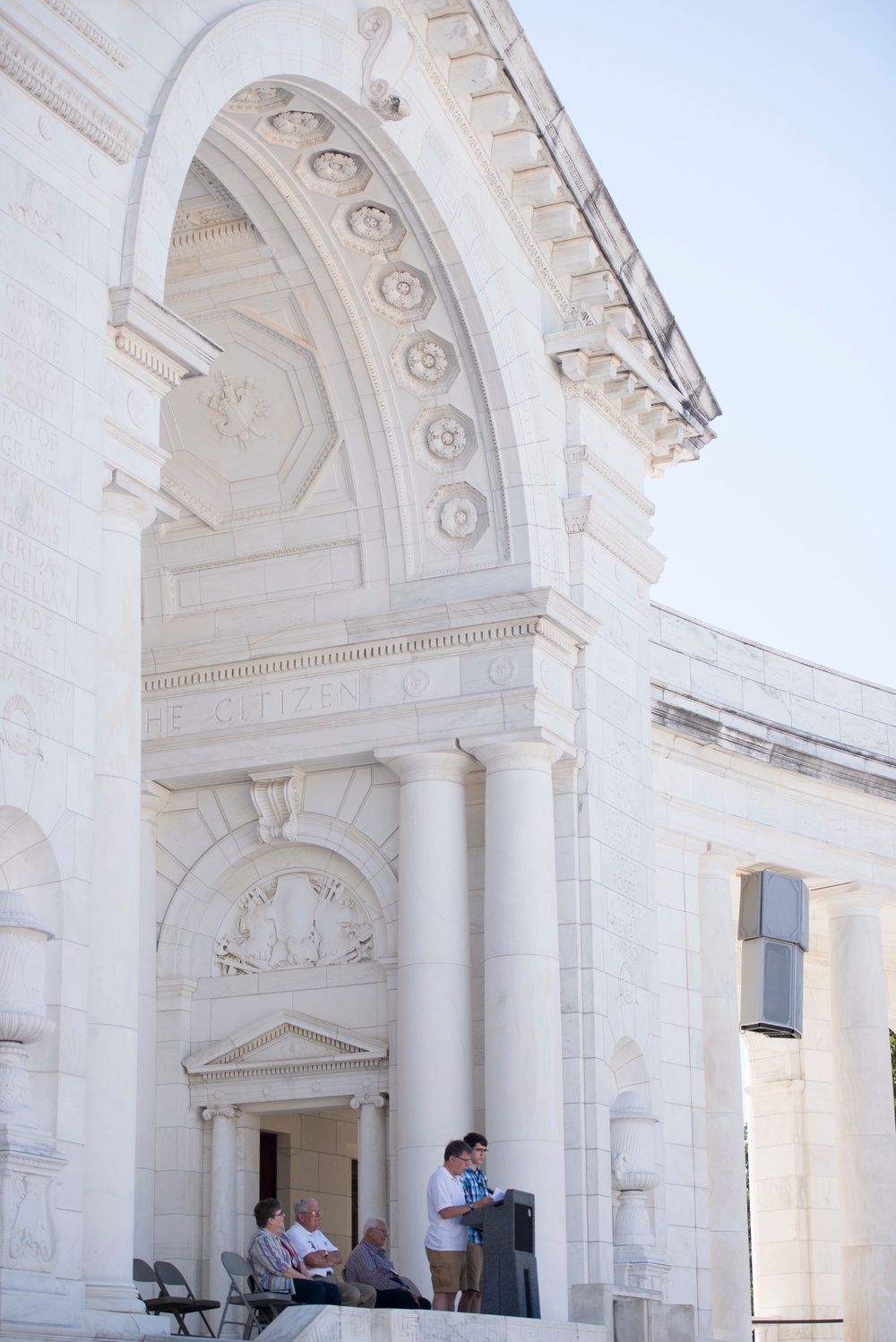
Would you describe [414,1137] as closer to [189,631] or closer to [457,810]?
[457,810]

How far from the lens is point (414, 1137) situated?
20.8 m

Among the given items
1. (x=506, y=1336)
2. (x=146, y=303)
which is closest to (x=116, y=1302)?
(x=506, y=1336)

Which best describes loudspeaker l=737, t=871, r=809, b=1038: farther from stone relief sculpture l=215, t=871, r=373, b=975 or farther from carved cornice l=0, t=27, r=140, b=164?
carved cornice l=0, t=27, r=140, b=164

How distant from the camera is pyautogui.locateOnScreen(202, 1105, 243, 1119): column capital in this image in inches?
884

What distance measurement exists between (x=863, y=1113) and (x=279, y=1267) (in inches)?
675

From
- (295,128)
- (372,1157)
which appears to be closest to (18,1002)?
(372,1157)

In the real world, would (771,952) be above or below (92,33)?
below

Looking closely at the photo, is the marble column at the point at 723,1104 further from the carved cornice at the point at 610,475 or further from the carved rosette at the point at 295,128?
the carved rosette at the point at 295,128

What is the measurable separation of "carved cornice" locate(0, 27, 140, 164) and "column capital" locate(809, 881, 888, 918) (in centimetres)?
2004

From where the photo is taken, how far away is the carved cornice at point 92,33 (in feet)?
47.5

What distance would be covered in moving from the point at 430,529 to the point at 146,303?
862 cm

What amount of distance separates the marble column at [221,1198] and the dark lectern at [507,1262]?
6345 mm

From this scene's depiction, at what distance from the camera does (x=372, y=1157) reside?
861 inches

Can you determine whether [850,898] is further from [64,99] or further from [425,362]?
[64,99]
